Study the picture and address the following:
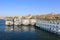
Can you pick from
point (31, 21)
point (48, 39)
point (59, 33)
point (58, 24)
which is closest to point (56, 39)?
point (48, 39)

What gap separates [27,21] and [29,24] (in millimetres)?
1960

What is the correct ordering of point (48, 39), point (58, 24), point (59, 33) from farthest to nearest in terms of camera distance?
point (58, 24)
point (59, 33)
point (48, 39)

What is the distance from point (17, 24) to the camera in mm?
72000

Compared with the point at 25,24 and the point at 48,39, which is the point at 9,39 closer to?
the point at 48,39

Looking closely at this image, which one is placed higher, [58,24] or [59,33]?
[58,24]

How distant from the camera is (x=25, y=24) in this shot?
71562 mm

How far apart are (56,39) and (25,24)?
44.2 m

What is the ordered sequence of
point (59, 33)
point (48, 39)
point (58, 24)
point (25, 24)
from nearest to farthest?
point (48, 39) → point (59, 33) → point (58, 24) → point (25, 24)

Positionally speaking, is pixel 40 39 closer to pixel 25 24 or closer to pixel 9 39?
pixel 9 39

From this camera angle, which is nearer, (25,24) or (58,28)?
(58,28)

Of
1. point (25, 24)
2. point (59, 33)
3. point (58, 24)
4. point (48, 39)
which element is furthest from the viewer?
point (25, 24)

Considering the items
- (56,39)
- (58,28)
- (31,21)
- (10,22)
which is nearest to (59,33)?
(58,28)

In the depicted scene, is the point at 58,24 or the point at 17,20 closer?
the point at 58,24

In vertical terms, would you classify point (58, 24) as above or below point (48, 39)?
above
